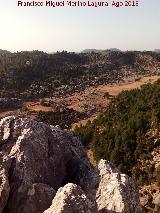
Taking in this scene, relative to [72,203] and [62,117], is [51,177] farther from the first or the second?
[62,117]

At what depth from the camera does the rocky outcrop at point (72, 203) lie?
57.8 ft

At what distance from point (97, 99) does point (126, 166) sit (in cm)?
7654

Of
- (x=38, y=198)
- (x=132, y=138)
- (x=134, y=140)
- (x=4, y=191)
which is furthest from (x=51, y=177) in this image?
(x=132, y=138)

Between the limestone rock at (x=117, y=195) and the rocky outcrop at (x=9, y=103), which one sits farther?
the rocky outcrop at (x=9, y=103)

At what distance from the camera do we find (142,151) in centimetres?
6262

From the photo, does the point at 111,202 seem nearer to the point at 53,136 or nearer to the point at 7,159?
the point at 7,159

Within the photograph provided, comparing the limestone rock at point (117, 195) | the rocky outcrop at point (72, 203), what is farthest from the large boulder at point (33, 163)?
the limestone rock at point (117, 195)

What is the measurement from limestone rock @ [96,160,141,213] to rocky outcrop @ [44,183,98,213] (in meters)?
2.15

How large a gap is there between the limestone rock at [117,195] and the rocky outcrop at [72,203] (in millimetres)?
2153

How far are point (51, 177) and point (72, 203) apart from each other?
288 inches

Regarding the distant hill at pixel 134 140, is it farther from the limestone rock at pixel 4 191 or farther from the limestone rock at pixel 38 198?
the limestone rock at pixel 4 191

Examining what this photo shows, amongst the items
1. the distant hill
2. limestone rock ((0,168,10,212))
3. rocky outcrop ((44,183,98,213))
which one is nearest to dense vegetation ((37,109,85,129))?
the distant hill

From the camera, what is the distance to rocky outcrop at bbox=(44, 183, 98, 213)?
57.8ft

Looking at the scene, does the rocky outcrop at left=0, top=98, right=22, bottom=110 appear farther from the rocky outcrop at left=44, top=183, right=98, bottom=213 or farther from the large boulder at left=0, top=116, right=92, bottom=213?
the rocky outcrop at left=44, top=183, right=98, bottom=213
